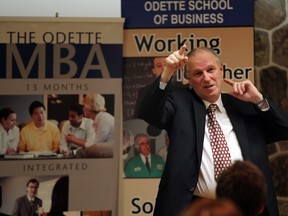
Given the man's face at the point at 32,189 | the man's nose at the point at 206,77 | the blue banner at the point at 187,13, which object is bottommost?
the man's face at the point at 32,189

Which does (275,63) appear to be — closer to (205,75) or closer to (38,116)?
(205,75)

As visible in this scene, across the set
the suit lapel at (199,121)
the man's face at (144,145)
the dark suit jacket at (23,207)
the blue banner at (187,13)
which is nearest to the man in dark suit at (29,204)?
the dark suit jacket at (23,207)

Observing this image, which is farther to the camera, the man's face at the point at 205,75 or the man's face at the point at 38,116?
the man's face at the point at 38,116

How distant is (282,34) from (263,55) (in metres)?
0.22

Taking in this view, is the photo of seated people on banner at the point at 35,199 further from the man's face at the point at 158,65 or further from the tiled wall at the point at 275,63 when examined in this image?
the tiled wall at the point at 275,63

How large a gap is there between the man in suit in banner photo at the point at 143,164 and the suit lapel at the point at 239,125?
51.7 inches

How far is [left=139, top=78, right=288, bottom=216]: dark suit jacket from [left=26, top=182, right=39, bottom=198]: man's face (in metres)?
1.56

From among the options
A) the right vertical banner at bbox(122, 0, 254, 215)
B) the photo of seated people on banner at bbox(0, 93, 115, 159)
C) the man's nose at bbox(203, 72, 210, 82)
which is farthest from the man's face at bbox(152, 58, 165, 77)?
the man's nose at bbox(203, 72, 210, 82)

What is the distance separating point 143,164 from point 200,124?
1436 mm

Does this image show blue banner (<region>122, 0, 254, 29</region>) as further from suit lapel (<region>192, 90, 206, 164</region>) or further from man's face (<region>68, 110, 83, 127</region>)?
suit lapel (<region>192, 90, 206, 164</region>)

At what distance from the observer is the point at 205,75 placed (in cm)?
221

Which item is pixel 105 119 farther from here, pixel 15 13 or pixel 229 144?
pixel 229 144

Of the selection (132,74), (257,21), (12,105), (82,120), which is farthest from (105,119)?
(257,21)

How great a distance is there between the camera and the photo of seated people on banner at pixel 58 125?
349 cm
